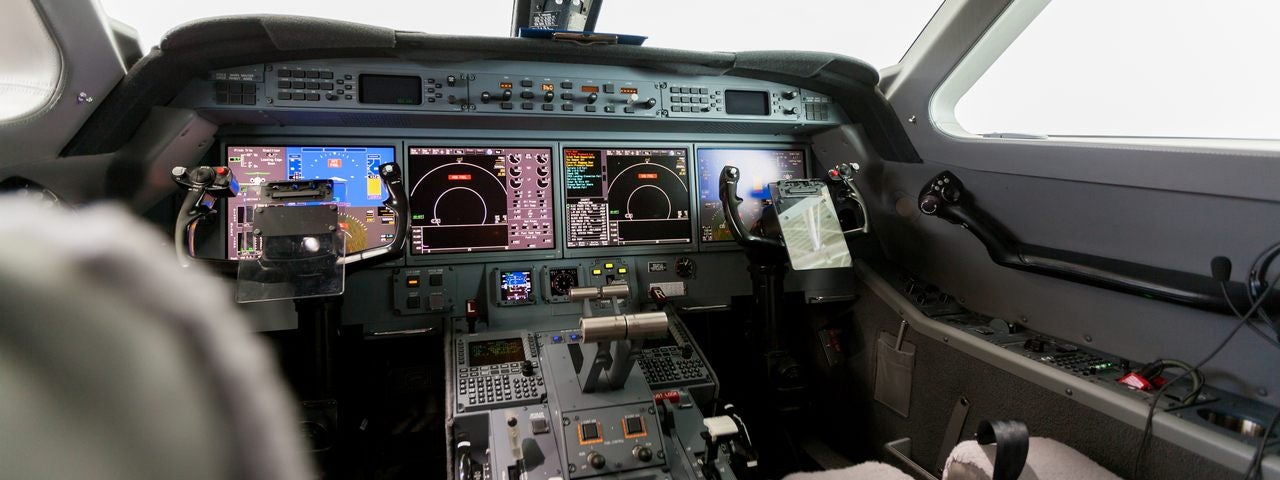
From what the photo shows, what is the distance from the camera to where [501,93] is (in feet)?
8.86

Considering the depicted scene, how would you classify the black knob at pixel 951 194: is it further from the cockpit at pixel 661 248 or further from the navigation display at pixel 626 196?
the navigation display at pixel 626 196

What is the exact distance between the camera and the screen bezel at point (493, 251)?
285cm

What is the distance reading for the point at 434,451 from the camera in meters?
3.02

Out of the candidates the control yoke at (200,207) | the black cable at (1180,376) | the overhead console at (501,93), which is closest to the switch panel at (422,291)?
the control yoke at (200,207)

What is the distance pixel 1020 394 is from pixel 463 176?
2.38 meters

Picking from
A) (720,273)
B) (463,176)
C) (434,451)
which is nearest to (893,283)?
(720,273)

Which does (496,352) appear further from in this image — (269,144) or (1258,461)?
(1258,461)

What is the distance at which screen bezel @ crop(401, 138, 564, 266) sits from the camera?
2.85 m

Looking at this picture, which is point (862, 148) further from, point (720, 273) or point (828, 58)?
point (720, 273)

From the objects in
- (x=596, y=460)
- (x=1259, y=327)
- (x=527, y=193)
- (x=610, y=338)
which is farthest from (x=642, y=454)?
(x=1259, y=327)

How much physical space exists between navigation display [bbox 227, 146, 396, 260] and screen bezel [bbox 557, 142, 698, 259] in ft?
2.50

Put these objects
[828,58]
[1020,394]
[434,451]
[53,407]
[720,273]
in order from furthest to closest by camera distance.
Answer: [720,273], [434,451], [828,58], [1020,394], [53,407]

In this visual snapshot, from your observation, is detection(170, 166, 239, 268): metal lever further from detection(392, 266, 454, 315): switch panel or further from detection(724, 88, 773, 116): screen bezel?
detection(724, 88, 773, 116): screen bezel

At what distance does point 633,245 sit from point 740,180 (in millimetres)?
660
